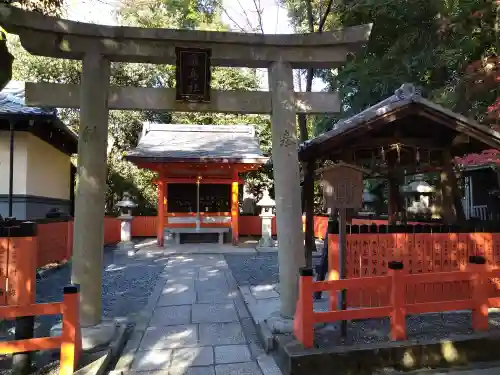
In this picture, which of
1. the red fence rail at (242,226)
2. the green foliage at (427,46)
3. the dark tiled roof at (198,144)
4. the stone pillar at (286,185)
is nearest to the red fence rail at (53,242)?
the dark tiled roof at (198,144)

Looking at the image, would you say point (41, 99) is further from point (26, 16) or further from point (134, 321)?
point (134, 321)

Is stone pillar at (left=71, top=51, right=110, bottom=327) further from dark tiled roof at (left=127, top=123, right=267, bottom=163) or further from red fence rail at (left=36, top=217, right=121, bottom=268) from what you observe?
dark tiled roof at (left=127, top=123, right=267, bottom=163)

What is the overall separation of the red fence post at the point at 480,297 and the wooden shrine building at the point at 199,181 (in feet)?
34.1

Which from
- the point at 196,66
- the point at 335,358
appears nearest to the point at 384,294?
the point at 335,358

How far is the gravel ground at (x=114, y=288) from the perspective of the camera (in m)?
5.07

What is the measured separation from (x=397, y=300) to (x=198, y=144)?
13.1 m

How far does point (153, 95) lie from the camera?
5012 millimetres

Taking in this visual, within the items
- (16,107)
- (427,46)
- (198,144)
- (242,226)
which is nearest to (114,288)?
(16,107)

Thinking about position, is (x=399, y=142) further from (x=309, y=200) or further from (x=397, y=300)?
(x=397, y=300)

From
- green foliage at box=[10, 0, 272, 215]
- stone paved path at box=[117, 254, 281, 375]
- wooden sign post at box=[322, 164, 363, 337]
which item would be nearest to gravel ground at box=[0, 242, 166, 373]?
stone paved path at box=[117, 254, 281, 375]

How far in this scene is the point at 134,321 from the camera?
5.61 metres

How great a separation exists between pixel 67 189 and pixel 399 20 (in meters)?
14.2

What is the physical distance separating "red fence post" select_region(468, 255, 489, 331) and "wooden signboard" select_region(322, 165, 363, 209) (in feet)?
5.58

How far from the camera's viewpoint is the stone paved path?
4160 mm
